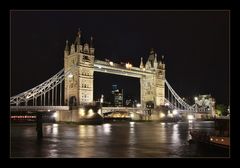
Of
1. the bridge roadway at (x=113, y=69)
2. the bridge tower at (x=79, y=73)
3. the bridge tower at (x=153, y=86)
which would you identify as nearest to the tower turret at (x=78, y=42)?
the bridge tower at (x=79, y=73)

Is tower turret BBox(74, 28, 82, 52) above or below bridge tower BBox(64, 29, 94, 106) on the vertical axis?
above

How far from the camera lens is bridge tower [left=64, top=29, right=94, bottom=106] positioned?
50.5 metres

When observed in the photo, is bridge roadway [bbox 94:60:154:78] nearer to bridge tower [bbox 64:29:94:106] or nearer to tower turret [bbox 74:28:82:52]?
bridge tower [bbox 64:29:94:106]

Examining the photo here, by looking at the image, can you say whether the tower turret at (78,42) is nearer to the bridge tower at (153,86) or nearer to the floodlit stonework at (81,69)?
the floodlit stonework at (81,69)

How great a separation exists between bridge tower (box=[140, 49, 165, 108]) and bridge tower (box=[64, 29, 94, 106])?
18.5 meters

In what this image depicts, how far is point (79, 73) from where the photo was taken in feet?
166

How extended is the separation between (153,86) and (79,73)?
880 inches

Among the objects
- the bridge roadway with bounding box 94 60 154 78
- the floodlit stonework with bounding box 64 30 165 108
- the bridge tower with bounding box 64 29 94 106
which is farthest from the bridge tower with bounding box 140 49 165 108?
the bridge tower with bounding box 64 29 94 106

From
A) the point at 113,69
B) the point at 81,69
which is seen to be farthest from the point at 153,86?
the point at 81,69

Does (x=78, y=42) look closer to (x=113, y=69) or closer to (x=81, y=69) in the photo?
(x=81, y=69)

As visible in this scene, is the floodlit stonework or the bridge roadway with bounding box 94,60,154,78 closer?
the floodlit stonework

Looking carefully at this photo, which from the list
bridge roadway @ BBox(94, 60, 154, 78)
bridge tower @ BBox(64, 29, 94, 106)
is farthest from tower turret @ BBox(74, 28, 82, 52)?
bridge roadway @ BBox(94, 60, 154, 78)

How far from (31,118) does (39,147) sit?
3864cm
